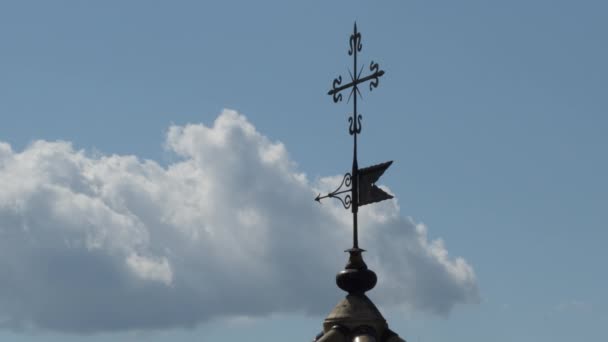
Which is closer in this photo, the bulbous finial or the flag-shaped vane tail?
the bulbous finial

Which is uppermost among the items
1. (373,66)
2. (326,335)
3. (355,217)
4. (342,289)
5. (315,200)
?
(373,66)

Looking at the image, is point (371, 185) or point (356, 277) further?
point (371, 185)

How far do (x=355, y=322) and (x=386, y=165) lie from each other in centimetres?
178

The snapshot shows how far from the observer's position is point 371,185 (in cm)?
869

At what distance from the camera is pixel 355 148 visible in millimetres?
9008

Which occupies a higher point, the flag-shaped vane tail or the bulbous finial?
the flag-shaped vane tail

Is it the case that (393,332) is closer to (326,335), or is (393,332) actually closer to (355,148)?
(326,335)

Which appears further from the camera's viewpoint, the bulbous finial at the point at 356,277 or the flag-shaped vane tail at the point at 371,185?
the flag-shaped vane tail at the point at 371,185

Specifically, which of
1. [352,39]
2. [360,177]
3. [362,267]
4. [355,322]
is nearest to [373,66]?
[352,39]

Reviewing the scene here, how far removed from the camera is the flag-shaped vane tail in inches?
336

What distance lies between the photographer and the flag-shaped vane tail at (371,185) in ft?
28.0

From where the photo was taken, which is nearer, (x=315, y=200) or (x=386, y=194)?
(x=386, y=194)

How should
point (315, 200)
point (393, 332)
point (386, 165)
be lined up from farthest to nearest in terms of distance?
point (315, 200)
point (386, 165)
point (393, 332)

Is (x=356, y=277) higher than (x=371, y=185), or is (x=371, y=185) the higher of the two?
(x=371, y=185)
